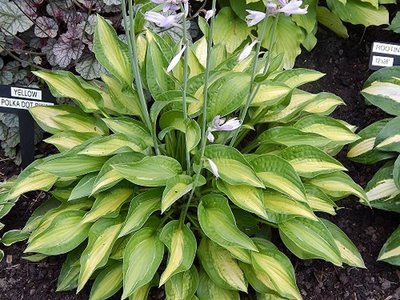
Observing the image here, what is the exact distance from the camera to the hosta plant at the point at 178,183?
6.82 feet

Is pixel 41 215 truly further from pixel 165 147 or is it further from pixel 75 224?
pixel 165 147

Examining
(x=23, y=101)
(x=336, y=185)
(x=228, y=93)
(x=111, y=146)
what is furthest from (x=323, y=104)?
(x=23, y=101)

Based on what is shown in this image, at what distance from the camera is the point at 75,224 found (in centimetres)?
222

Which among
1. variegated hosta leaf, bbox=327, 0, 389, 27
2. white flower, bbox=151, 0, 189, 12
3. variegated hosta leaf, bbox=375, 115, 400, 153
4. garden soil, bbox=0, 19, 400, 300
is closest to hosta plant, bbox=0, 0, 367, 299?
garden soil, bbox=0, 19, 400, 300

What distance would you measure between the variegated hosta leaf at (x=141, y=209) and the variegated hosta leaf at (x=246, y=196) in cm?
25

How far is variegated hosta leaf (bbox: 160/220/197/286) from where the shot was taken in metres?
2.02

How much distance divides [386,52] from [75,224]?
1.65 meters

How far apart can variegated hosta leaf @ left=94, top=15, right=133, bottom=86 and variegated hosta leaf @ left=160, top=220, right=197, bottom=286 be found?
622 millimetres

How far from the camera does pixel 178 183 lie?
2070mm

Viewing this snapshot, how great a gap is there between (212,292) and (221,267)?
0.37 feet

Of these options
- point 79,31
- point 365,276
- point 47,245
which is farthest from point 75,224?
point 365,276

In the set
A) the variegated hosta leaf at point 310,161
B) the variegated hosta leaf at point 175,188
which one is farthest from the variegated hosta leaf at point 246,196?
the variegated hosta leaf at point 310,161

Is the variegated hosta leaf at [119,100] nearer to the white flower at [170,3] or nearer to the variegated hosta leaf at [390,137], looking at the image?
the white flower at [170,3]

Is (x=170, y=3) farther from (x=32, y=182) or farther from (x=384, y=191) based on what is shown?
(x=384, y=191)
